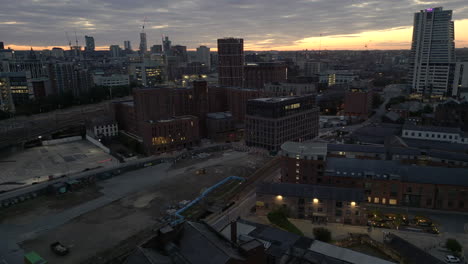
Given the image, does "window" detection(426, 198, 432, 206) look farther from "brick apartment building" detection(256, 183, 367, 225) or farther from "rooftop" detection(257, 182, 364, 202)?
"rooftop" detection(257, 182, 364, 202)

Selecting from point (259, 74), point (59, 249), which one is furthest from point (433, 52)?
point (59, 249)

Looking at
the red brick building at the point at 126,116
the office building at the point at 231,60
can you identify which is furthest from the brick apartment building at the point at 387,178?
the office building at the point at 231,60

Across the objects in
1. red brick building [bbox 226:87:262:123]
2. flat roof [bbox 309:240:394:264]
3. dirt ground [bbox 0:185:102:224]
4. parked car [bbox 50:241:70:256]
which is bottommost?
dirt ground [bbox 0:185:102:224]

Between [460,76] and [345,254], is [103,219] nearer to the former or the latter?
[345,254]

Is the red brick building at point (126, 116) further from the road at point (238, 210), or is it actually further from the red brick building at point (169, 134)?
the road at point (238, 210)

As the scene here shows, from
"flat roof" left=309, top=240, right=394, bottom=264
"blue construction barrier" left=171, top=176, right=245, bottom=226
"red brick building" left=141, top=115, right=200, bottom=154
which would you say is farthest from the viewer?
"red brick building" left=141, top=115, right=200, bottom=154

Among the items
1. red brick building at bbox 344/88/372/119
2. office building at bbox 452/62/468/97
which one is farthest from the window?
office building at bbox 452/62/468/97
